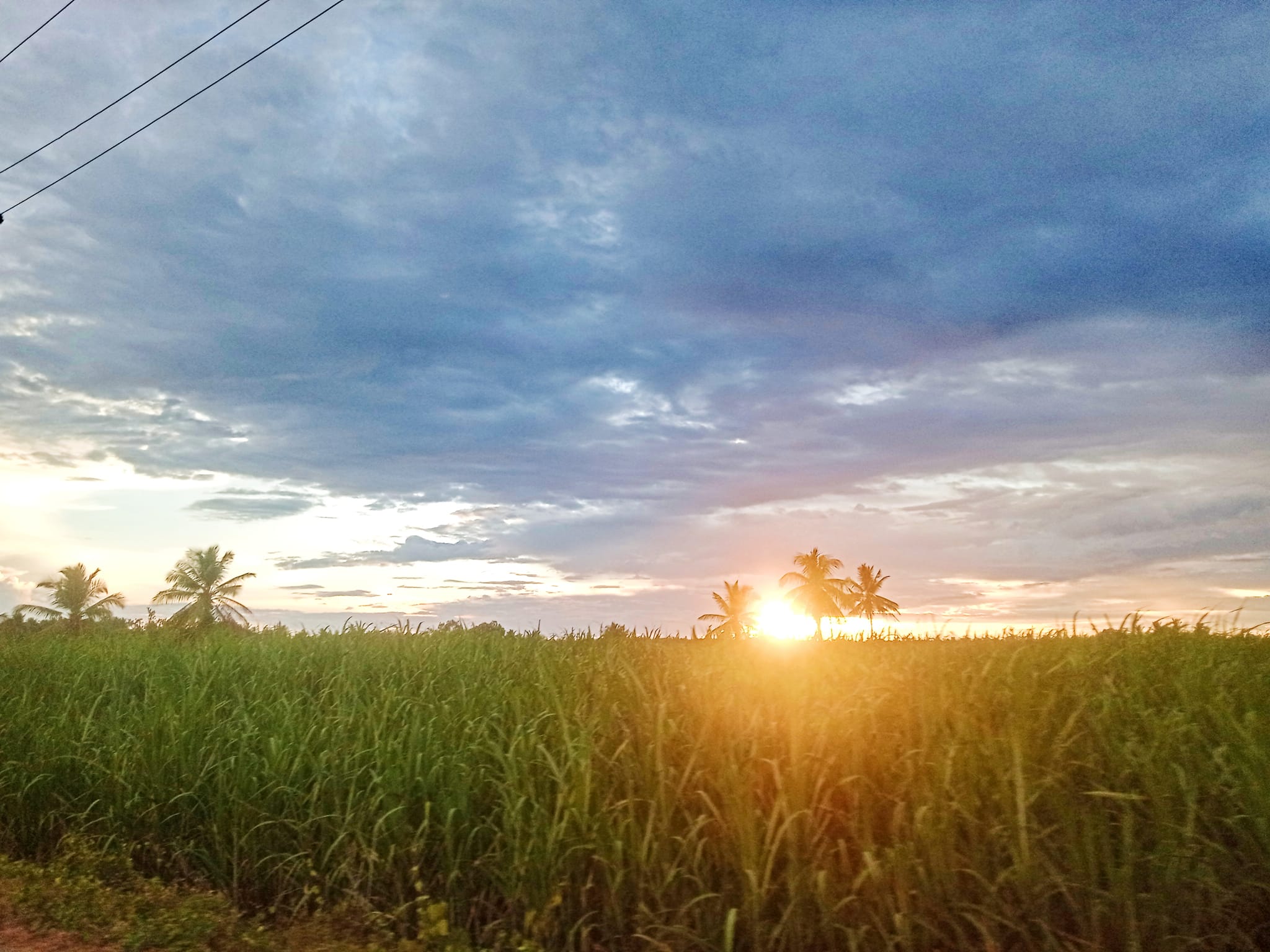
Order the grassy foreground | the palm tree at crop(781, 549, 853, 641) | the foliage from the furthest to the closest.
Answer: the palm tree at crop(781, 549, 853, 641) → the foliage → the grassy foreground

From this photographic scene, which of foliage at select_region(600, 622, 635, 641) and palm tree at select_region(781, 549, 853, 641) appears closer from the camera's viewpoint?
foliage at select_region(600, 622, 635, 641)

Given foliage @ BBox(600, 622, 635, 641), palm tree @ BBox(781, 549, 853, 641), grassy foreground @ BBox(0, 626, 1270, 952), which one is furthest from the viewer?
palm tree @ BBox(781, 549, 853, 641)

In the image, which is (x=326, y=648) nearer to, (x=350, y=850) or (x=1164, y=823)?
(x=350, y=850)

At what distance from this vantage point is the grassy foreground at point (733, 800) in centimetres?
475

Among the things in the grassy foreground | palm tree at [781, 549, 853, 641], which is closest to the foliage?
the grassy foreground

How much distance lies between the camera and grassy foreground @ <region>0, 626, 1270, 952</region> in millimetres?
4750

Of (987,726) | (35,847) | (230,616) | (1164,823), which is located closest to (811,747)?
(987,726)

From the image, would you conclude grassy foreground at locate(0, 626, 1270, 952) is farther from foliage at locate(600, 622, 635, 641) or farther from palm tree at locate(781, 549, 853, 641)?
palm tree at locate(781, 549, 853, 641)

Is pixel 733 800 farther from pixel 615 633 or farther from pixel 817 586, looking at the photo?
pixel 817 586

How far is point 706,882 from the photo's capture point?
5254 mm

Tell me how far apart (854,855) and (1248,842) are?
1956mm

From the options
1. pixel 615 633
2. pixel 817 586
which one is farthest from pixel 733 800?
pixel 817 586

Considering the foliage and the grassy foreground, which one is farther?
the foliage

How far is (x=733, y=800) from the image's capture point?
540cm
